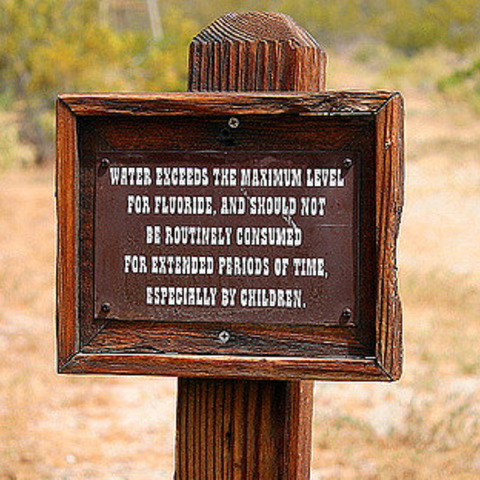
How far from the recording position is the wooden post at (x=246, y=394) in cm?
193

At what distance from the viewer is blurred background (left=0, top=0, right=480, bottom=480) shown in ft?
12.7

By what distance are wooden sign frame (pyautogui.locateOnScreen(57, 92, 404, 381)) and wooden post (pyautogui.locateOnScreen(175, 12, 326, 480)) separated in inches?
5.7

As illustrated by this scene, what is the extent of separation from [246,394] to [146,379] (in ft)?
10.7

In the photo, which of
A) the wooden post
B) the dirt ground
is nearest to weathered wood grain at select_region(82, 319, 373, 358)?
the wooden post

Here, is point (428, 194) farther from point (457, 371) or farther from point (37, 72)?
point (457, 371)

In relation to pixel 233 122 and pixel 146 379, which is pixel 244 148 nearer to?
pixel 233 122

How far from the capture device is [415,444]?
153 inches

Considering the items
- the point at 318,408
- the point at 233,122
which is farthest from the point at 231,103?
the point at 318,408

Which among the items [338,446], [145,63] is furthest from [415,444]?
[145,63]

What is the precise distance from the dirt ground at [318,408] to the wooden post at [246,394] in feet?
5.52

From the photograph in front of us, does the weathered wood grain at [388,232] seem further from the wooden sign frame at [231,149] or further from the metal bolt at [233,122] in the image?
the metal bolt at [233,122]

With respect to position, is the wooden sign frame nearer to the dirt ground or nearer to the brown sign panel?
the brown sign panel

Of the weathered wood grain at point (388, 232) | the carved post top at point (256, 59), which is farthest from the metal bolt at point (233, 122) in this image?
the weathered wood grain at point (388, 232)

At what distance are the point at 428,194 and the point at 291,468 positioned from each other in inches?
434
